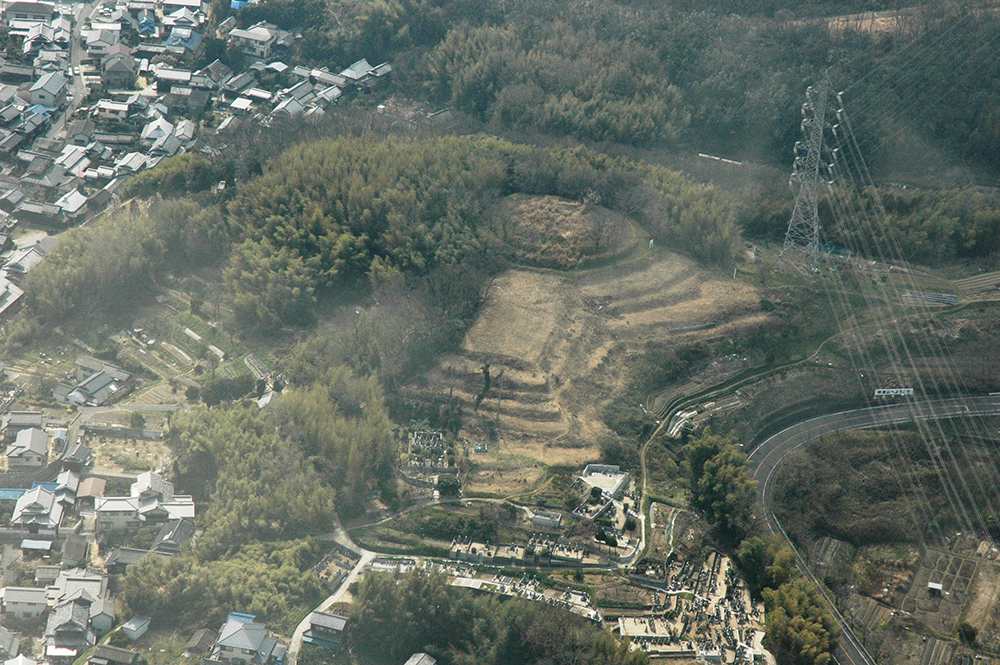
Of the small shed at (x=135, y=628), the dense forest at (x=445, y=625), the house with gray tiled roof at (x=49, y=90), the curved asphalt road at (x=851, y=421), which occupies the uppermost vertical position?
the house with gray tiled roof at (x=49, y=90)

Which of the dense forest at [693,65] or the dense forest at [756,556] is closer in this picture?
the dense forest at [756,556]

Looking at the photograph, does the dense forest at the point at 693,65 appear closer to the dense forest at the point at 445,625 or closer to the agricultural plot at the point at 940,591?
the agricultural plot at the point at 940,591

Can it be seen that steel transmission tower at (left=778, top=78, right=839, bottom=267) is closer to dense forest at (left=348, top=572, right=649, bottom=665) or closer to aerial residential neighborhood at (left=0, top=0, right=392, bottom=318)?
dense forest at (left=348, top=572, right=649, bottom=665)

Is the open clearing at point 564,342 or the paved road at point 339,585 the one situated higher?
the open clearing at point 564,342

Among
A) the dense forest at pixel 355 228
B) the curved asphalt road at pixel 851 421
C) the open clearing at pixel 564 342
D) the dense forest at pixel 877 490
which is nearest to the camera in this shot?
the dense forest at pixel 877 490

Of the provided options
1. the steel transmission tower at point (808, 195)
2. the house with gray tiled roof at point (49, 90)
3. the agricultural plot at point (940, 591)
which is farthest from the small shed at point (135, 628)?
the house with gray tiled roof at point (49, 90)

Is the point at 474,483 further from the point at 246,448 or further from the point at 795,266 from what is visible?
the point at 795,266

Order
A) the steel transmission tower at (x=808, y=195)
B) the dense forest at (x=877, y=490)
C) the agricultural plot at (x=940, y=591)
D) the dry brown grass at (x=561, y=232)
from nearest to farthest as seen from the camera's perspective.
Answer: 1. the agricultural plot at (x=940, y=591)
2. the dense forest at (x=877, y=490)
3. the steel transmission tower at (x=808, y=195)
4. the dry brown grass at (x=561, y=232)

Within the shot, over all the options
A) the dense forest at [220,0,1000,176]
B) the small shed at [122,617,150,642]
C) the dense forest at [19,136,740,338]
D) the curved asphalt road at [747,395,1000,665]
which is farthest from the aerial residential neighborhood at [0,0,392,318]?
the curved asphalt road at [747,395,1000,665]
